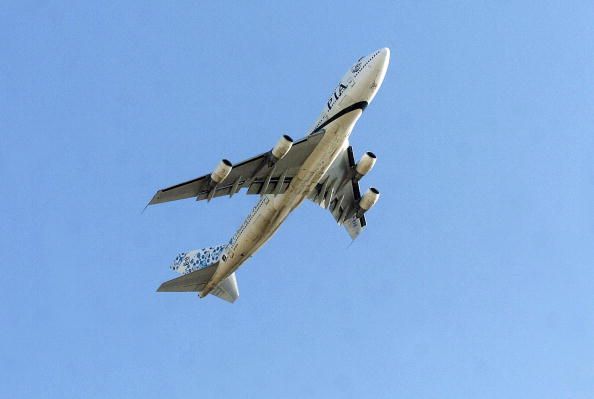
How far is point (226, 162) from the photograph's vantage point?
145ft

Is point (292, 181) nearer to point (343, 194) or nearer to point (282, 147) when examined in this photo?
point (282, 147)

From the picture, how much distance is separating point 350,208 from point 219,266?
9277 millimetres

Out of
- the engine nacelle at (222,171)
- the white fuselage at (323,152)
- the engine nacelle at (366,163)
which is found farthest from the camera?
the engine nacelle at (366,163)

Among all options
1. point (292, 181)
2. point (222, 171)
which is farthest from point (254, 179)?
point (222, 171)

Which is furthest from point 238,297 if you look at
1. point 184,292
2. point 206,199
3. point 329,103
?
point 329,103

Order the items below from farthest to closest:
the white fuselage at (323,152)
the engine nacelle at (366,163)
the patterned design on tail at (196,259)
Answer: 1. the patterned design on tail at (196,259)
2. the engine nacelle at (366,163)
3. the white fuselage at (323,152)

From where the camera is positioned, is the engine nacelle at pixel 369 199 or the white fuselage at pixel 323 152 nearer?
the white fuselage at pixel 323 152

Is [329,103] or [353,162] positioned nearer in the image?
[329,103]

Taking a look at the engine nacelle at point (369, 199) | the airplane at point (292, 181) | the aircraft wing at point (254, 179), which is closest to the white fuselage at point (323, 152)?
the airplane at point (292, 181)

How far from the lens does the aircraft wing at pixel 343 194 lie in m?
50.9

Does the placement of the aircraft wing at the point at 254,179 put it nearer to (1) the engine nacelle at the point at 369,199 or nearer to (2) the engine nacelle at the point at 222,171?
(2) the engine nacelle at the point at 222,171

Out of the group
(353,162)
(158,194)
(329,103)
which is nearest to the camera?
(158,194)

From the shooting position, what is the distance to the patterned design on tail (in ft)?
172

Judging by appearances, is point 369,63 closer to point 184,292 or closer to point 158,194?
point 158,194
